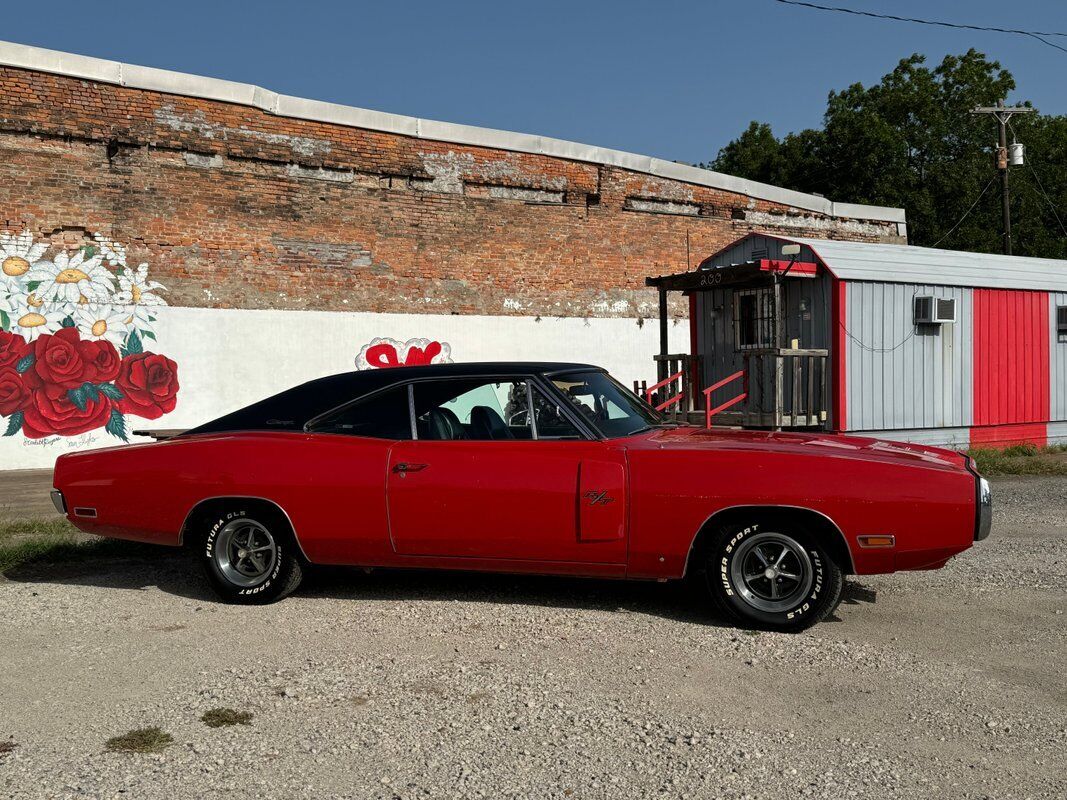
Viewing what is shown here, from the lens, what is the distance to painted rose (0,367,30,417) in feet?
47.2

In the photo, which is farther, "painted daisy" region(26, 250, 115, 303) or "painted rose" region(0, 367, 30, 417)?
"painted daisy" region(26, 250, 115, 303)

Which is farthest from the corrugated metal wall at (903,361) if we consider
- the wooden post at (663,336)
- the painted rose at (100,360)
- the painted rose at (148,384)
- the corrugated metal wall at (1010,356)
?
the painted rose at (100,360)

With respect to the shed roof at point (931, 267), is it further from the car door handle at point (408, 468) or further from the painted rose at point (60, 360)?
the painted rose at point (60, 360)

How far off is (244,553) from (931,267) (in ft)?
37.3

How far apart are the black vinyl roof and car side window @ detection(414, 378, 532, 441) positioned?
0.07 m

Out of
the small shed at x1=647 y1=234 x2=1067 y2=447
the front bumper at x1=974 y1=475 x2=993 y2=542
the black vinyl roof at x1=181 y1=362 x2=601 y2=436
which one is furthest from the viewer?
the small shed at x1=647 y1=234 x2=1067 y2=447

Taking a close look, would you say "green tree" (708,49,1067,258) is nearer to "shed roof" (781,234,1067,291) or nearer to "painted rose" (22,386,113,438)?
"shed roof" (781,234,1067,291)

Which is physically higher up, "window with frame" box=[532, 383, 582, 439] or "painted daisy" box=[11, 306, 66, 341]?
"painted daisy" box=[11, 306, 66, 341]

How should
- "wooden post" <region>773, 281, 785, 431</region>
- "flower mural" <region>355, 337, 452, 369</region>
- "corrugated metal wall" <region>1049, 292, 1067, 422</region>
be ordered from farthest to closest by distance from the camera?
1. "flower mural" <region>355, 337, 452, 369</region>
2. "corrugated metal wall" <region>1049, 292, 1067, 422</region>
3. "wooden post" <region>773, 281, 785, 431</region>

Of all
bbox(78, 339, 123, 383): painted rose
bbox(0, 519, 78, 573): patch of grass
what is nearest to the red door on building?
bbox(0, 519, 78, 573): patch of grass

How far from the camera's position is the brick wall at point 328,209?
48.3ft

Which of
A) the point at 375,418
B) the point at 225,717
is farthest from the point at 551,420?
the point at 225,717

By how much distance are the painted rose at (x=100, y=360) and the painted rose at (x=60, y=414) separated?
0.31 meters

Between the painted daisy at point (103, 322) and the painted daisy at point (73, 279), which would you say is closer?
the painted daisy at point (73, 279)
